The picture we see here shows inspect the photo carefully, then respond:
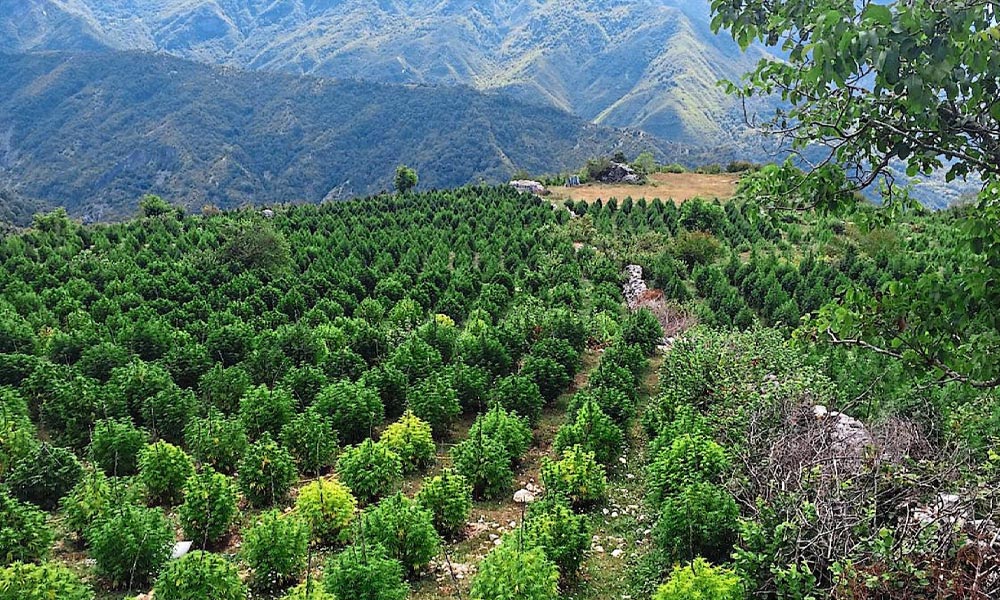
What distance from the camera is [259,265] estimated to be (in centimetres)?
2358

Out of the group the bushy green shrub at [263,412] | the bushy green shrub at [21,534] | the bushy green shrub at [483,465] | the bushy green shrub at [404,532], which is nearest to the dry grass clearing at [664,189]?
the bushy green shrub at [263,412]

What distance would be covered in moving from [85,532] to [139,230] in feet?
79.8

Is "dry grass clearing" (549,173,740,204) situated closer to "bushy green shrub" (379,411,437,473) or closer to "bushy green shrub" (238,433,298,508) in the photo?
"bushy green shrub" (379,411,437,473)

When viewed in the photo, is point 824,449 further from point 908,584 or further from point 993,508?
point 908,584

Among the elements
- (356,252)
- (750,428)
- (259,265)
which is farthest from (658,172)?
(750,428)

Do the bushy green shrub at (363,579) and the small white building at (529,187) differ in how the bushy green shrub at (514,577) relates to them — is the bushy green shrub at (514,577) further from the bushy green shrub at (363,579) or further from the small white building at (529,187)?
the small white building at (529,187)

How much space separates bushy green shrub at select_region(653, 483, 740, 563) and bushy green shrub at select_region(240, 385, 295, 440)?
695 cm

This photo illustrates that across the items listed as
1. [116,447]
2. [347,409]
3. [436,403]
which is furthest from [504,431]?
[116,447]

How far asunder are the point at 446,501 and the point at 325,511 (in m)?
1.58

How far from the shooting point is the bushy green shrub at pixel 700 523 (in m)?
7.44

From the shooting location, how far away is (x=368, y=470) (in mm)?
9570

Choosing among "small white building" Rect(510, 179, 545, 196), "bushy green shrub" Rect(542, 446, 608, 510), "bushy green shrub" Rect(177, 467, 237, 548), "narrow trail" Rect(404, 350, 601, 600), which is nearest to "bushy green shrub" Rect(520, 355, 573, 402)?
"narrow trail" Rect(404, 350, 601, 600)

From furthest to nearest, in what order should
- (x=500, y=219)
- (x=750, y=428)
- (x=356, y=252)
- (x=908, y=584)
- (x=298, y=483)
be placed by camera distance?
(x=500, y=219) → (x=356, y=252) → (x=298, y=483) → (x=750, y=428) → (x=908, y=584)

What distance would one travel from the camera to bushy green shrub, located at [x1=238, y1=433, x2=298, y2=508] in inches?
372
